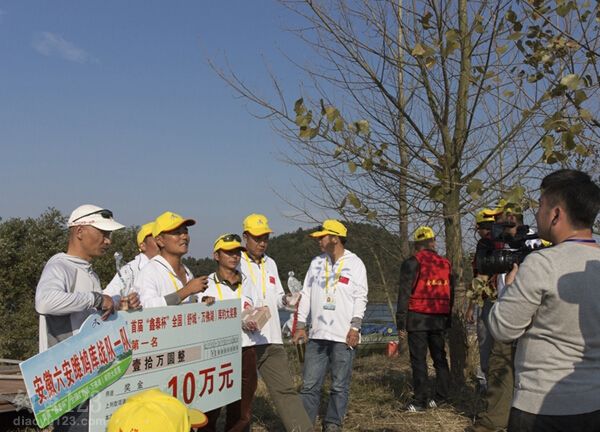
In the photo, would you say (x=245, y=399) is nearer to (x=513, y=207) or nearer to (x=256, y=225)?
(x=256, y=225)

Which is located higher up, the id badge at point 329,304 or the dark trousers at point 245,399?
the id badge at point 329,304

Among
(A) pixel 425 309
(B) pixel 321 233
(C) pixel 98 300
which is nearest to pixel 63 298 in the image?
(C) pixel 98 300

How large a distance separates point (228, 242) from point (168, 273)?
2.02 ft

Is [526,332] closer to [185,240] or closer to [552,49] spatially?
[552,49]

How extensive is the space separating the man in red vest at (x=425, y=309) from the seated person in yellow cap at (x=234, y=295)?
87.1 inches

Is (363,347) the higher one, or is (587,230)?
→ (587,230)

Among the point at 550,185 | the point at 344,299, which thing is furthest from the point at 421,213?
the point at 550,185

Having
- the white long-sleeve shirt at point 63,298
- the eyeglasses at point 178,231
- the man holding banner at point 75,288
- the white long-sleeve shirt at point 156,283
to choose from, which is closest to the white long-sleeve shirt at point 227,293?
the white long-sleeve shirt at point 156,283

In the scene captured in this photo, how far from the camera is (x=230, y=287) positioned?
5.49 meters

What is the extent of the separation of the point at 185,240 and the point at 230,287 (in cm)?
69

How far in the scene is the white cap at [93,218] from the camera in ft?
13.7

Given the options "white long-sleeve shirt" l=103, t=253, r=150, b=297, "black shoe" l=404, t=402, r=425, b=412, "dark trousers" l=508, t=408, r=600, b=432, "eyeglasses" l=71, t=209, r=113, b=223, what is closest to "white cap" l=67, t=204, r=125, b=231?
"eyeglasses" l=71, t=209, r=113, b=223

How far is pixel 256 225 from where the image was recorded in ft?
A: 18.9

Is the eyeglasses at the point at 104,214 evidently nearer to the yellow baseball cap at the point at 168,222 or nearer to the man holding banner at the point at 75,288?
the man holding banner at the point at 75,288
